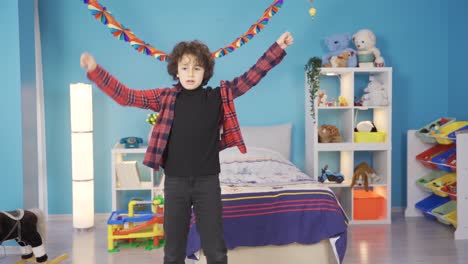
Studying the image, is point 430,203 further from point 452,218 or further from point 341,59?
point 341,59

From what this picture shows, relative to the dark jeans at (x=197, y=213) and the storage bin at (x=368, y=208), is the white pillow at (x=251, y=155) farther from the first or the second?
the dark jeans at (x=197, y=213)

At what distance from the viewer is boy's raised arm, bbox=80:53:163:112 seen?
1962mm

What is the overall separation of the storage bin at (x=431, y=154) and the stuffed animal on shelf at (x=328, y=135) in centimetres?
78

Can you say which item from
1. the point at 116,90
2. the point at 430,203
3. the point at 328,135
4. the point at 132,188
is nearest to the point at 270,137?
the point at 328,135

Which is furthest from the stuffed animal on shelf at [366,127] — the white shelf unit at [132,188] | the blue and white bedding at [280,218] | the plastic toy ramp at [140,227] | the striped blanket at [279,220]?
the plastic toy ramp at [140,227]

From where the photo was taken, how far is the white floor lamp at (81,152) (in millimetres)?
4160

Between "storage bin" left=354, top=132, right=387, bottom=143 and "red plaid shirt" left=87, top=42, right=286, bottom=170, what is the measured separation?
2493 mm

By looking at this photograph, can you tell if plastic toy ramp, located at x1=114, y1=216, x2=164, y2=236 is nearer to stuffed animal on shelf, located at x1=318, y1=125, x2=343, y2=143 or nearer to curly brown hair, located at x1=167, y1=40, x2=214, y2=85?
stuffed animal on shelf, located at x1=318, y1=125, x2=343, y2=143

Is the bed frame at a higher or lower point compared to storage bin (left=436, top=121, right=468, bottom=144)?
lower

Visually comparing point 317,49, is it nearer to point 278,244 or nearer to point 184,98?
point 278,244

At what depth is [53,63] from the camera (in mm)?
4664

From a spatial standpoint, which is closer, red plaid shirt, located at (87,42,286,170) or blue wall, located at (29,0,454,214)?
red plaid shirt, located at (87,42,286,170)

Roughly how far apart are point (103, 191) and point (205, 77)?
2891 millimetres

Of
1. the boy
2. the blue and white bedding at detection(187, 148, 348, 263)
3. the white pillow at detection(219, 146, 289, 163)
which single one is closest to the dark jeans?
the boy
